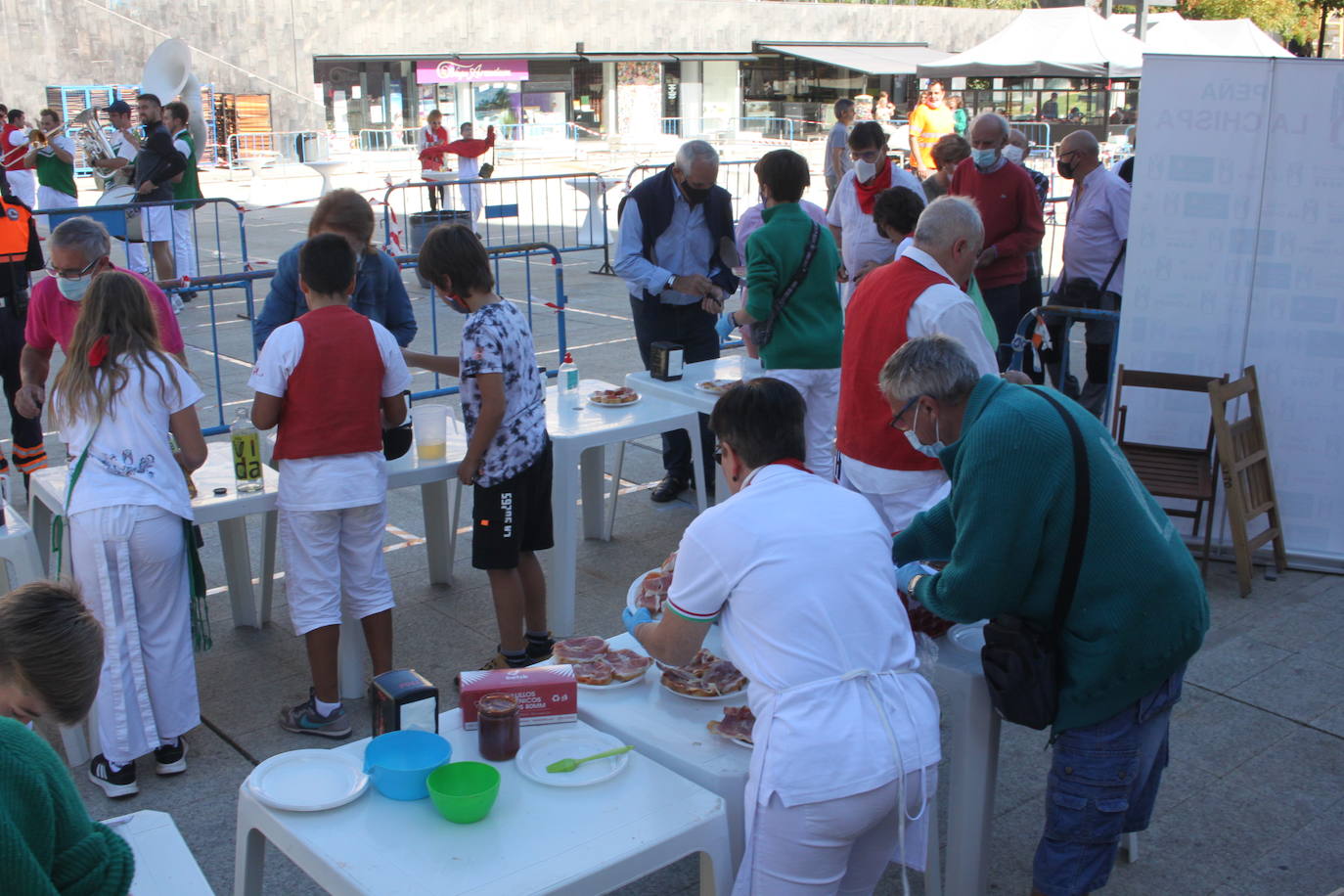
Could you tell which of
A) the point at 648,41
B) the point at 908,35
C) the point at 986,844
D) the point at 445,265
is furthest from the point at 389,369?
the point at 908,35

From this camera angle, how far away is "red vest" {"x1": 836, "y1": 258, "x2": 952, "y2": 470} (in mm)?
4059

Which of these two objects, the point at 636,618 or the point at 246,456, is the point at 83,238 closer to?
the point at 246,456

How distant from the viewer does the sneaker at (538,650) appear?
4.72 meters

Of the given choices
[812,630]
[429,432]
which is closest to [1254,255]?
[429,432]

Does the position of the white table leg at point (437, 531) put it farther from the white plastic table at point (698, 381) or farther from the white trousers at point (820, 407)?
the white trousers at point (820, 407)

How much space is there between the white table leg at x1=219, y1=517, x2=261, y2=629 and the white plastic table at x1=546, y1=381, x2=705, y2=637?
131 cm

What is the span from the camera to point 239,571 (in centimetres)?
512

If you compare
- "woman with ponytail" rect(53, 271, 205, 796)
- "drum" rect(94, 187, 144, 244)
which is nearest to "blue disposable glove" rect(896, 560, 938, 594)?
"woman with ponytail" rect(53, 271, 205, 796)

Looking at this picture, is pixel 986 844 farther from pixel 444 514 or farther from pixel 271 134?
pixel 271 134

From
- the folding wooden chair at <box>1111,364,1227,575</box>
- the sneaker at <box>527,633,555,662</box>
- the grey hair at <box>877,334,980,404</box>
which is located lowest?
the sneaker at <box>527,633,555,662</box>

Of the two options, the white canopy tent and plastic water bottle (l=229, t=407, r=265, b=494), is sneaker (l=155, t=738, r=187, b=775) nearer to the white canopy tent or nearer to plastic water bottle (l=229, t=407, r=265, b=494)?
plastic water bottle (l=229, t=407, r=265, b=494)

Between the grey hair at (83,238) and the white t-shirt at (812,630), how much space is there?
3079 millimetres

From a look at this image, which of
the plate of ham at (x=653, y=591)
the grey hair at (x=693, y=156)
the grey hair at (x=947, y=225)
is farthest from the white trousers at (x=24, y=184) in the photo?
the plate of ham at (x=653, y=591)

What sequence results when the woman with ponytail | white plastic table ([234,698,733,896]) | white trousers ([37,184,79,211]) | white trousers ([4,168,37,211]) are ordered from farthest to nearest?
1. white trousers ([4,168,37,211])
2. white trousers ([37,184,79,211])
3. the woman with ponytail
4. white plastic table ([234,698,733,896])
